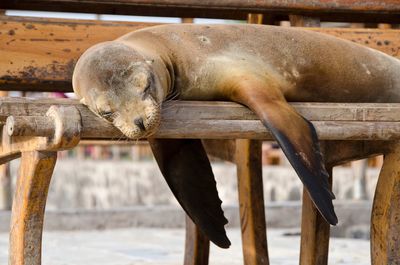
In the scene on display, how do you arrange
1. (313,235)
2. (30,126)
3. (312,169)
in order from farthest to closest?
(313,235) < (312,169) < (30,126)

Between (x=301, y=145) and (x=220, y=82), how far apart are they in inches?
21.5

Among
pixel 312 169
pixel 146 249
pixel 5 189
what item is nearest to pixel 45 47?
pixel 312 169

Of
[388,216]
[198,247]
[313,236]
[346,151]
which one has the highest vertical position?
[346,151]

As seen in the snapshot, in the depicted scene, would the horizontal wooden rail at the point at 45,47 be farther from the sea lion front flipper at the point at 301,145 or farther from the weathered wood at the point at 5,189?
the weathered wood at the point at 5,189

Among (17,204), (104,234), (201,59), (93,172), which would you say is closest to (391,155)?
(201,59)

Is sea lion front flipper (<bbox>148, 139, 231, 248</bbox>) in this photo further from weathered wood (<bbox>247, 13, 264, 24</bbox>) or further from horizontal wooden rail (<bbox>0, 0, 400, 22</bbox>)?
weathered wood (<bbox>247, 13, 264, 24</bbox>)

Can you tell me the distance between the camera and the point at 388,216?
3.01m

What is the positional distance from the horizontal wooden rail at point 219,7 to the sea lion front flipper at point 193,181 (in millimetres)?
829

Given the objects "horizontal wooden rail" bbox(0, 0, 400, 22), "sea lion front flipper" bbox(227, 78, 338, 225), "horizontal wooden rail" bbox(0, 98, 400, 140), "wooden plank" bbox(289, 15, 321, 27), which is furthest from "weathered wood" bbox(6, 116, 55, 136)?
"wooden plank" bbox(289, 15, 321, 27)

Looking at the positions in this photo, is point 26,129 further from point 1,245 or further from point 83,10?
point 1,245

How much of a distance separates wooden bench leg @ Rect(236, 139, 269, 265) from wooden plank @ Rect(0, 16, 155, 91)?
671 mm

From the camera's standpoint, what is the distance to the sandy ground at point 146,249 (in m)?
5.16

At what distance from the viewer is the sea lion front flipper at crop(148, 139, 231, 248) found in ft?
10.7

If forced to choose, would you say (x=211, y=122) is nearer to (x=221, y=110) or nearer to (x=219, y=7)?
(x=221, y=110)
